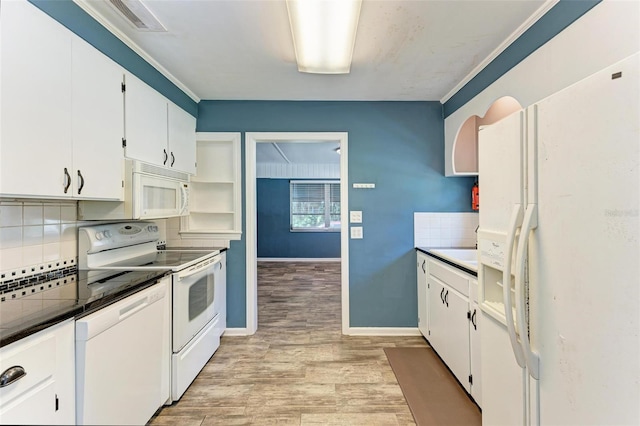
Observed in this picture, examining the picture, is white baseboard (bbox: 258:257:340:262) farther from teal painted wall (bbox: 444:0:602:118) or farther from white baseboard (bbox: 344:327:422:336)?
teal painted wall (bbox: 444:0:602:118)

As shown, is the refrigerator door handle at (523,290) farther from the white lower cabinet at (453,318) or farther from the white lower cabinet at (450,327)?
the white lower cabinet at (450,327)

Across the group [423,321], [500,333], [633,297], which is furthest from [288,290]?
[633,297]

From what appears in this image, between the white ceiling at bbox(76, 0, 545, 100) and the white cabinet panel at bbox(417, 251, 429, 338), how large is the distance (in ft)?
5.48

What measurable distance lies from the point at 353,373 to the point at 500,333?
1391 mm

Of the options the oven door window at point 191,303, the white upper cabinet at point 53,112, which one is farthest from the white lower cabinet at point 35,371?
the oven door window at point 191,303

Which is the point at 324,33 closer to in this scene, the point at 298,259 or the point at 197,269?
the point at 197,269

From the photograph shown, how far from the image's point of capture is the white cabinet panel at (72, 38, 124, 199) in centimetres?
150

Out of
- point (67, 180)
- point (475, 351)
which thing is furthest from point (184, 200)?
point (475, 351)

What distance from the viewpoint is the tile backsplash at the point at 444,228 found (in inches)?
119

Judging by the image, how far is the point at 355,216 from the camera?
9.94 feet

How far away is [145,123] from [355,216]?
79.3 inches

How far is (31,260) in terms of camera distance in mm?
1570

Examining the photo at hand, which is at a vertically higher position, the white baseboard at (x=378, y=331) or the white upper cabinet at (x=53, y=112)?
the white upper cabinet at (x=53, y=112)

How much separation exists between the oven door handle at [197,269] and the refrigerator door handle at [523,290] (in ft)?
6.31
